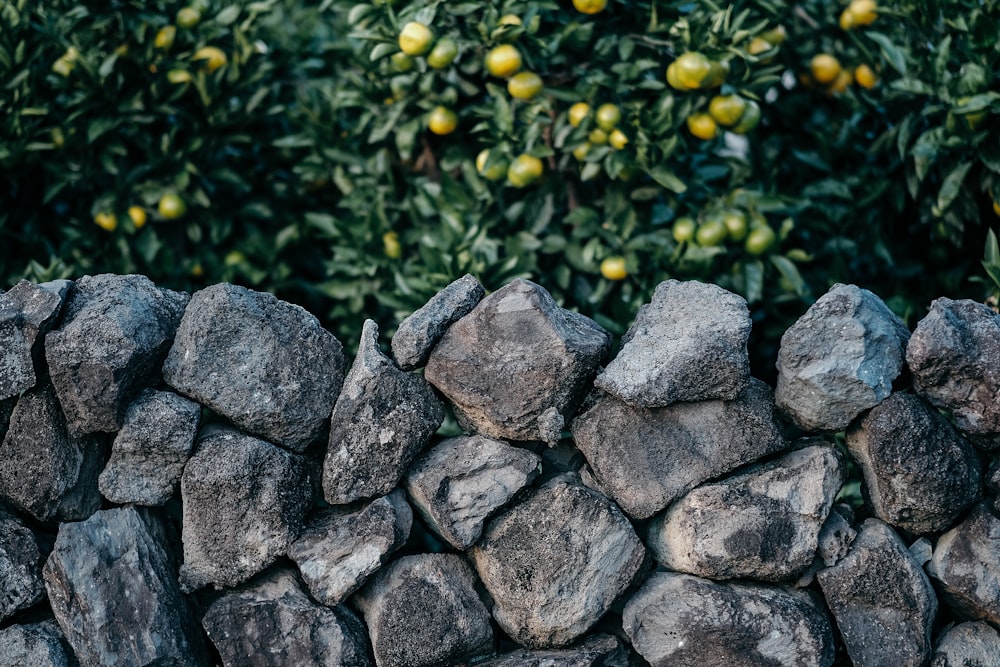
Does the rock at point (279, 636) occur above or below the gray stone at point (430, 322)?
below

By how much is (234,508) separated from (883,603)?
4.81 feet

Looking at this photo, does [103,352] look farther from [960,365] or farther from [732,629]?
[960,365]

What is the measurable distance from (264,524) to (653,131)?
65.7 inches

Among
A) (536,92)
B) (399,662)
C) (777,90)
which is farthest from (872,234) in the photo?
(399,662)

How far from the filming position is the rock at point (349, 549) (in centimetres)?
216

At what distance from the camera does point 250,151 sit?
377cm

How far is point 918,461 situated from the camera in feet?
6.97

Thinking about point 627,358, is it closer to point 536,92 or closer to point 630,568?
point 630,568

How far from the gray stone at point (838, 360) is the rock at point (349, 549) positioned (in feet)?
3.05

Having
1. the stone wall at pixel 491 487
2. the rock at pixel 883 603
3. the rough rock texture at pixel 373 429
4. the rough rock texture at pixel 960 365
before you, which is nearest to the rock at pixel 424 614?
the stone wall at pixel 491 487

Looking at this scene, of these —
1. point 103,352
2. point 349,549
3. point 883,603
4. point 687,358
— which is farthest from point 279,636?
point 883,603

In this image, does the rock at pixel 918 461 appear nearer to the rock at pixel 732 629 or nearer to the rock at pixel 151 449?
the rock at pixel 732 629

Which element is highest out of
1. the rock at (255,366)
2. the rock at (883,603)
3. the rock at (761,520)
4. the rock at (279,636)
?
the rock at (255,366)

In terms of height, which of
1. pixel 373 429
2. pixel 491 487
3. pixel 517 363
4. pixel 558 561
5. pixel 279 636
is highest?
pixel 517 363
